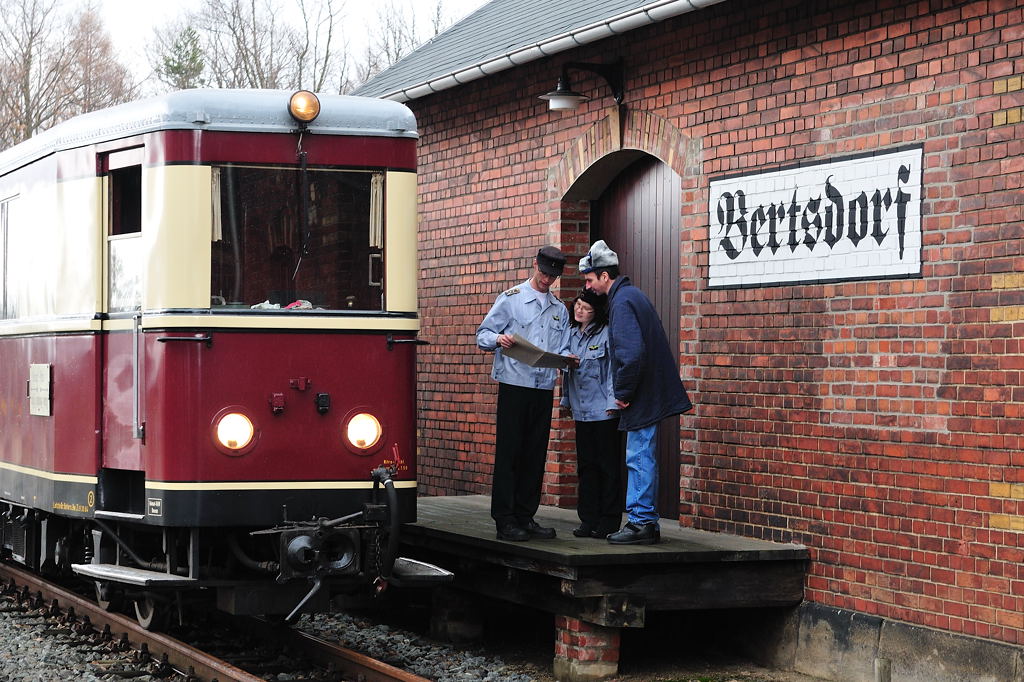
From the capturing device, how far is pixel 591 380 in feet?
27.6

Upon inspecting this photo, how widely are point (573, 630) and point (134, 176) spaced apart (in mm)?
3389

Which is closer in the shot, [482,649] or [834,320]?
[834,320]

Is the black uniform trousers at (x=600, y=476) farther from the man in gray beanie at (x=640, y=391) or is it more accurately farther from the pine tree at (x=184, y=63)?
the pine tree at (x=184, y=63)

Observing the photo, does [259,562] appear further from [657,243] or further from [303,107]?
[657,243]

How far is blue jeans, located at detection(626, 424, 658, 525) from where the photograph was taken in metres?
8.01

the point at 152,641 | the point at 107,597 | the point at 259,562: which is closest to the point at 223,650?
the point at 152,641

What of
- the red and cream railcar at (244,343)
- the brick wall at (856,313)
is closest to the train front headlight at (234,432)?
the red and cream railcar at (244,343)

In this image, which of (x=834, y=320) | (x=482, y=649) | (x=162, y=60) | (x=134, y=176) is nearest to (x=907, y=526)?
(x=834, y=320)

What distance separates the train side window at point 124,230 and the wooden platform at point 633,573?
8.00 feet

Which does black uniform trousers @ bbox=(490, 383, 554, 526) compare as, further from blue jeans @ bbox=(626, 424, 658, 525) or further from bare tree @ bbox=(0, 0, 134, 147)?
bare tree @ bbox=(0, 0, 134, 147)

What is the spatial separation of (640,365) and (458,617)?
2.31m

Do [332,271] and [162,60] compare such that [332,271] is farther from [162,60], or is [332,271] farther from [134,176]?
[162,60]

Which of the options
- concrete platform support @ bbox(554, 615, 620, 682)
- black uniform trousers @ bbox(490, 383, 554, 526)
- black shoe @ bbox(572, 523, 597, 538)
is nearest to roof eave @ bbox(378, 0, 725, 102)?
black uniform trousers @ bbox(490, 383, 554, 526)

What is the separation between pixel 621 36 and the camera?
9.98 meters
